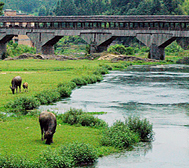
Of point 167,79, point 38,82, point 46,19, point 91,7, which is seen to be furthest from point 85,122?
point 91,7

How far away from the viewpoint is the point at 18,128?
19.0 meters

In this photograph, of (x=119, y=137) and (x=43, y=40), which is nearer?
(x=119, y=137)

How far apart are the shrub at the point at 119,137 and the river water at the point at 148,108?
508 millimetres

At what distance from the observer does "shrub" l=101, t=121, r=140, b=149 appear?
1703cm

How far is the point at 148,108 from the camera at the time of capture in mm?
26828

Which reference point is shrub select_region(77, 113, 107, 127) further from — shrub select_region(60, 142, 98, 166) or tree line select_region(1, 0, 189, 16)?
tree line select_region(1, 0, 189, 16)

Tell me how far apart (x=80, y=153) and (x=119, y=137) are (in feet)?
8.99

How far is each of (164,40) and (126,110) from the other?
5101 cm

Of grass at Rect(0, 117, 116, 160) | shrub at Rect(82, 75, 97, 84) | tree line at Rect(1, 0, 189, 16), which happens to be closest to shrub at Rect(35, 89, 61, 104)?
grass at Rect(0, 117, 116, 160)

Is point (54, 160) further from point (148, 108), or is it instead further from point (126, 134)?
point (148, 108)

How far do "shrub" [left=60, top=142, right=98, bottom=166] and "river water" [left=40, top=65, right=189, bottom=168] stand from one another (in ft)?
1.40

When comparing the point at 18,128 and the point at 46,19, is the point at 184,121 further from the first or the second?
the point at 46,19

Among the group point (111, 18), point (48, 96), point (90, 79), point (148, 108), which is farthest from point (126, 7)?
point (148, 108)

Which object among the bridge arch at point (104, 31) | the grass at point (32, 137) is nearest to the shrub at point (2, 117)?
the grass at point (32, 137)
